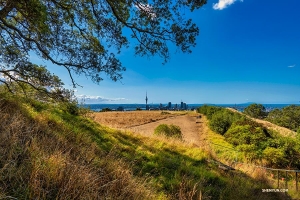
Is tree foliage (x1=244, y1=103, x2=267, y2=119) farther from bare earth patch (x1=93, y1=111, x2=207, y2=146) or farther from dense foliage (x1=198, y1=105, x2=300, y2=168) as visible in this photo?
dense foliage (x1=198, y1=105, x2=300, y2=168)

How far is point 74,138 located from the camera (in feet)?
17.8

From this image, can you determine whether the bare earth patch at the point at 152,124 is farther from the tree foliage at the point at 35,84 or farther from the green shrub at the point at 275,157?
the tree foliage at the point at 35,84

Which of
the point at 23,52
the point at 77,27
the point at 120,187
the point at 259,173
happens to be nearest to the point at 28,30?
the point at 23,52

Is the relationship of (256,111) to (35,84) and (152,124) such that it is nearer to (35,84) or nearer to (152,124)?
(152,124)

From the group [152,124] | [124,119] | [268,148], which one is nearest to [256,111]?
[152,124]

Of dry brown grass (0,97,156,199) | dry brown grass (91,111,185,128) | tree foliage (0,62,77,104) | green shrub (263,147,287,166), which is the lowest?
green shrub (263,147,287,166)

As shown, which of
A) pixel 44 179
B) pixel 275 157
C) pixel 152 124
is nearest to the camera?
pixel 44 179

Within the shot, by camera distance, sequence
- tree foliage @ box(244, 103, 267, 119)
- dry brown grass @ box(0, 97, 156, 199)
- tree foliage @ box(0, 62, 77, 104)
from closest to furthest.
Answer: dry brown grass @ box(0, 97, 156, 199), tree foliage @ box(0, 62, 77, 104), tree foliage @ box(244, 103, 267, 119)

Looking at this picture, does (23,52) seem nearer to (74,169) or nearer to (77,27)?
(77,27)

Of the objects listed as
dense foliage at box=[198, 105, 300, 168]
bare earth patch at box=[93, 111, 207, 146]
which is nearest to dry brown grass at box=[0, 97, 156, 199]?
bare earth patch at box=[93, 111, 207, 146]

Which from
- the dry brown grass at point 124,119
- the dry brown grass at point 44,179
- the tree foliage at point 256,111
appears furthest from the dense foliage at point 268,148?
the tree foliage at point 256,111

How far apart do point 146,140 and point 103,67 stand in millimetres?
5071

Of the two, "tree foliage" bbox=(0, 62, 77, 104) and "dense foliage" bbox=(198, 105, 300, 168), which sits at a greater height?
"tree foliage" bbox=(0, 62, 77, 104)

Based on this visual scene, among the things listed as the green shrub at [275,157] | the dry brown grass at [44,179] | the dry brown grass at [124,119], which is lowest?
the green shrub at [275,157]
